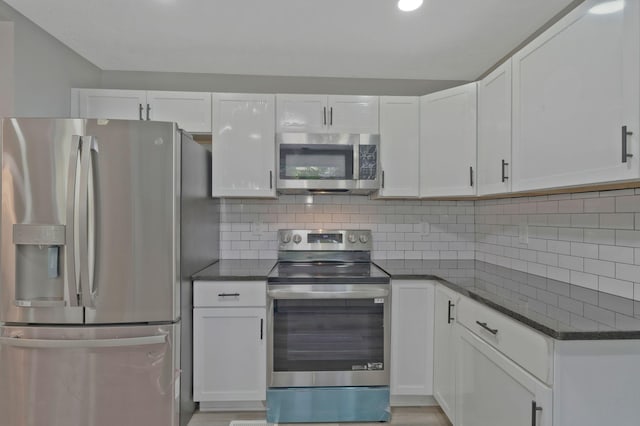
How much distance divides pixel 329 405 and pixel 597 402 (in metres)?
1.41

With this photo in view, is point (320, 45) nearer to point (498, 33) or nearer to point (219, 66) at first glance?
point (219, 66)

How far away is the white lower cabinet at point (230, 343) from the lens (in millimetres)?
2123

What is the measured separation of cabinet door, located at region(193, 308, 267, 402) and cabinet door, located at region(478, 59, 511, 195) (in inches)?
61.8

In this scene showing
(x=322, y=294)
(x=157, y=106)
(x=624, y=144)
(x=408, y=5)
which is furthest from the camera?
(x=157, y=106)

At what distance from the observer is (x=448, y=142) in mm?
2340

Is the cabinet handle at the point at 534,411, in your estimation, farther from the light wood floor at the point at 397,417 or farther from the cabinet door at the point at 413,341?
the light wood floor at the point at 397,417

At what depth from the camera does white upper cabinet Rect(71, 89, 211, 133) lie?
2426mm

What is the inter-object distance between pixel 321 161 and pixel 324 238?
24.7 inches

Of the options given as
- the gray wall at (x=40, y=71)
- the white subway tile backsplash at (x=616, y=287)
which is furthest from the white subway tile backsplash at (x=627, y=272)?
the gray wall at (x=40, y=71)

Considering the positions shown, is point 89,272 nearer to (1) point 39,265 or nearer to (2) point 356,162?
(1) point 39,265

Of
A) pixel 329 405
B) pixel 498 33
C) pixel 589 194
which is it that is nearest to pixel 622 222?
pixel 589 194

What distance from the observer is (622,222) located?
1.53 metres

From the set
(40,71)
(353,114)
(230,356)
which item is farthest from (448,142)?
(40,71)

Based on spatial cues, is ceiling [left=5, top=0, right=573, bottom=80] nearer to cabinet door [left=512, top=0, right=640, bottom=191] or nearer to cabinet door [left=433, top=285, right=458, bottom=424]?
cabinet door [left=512, top=0, right=640, bottom=191]
